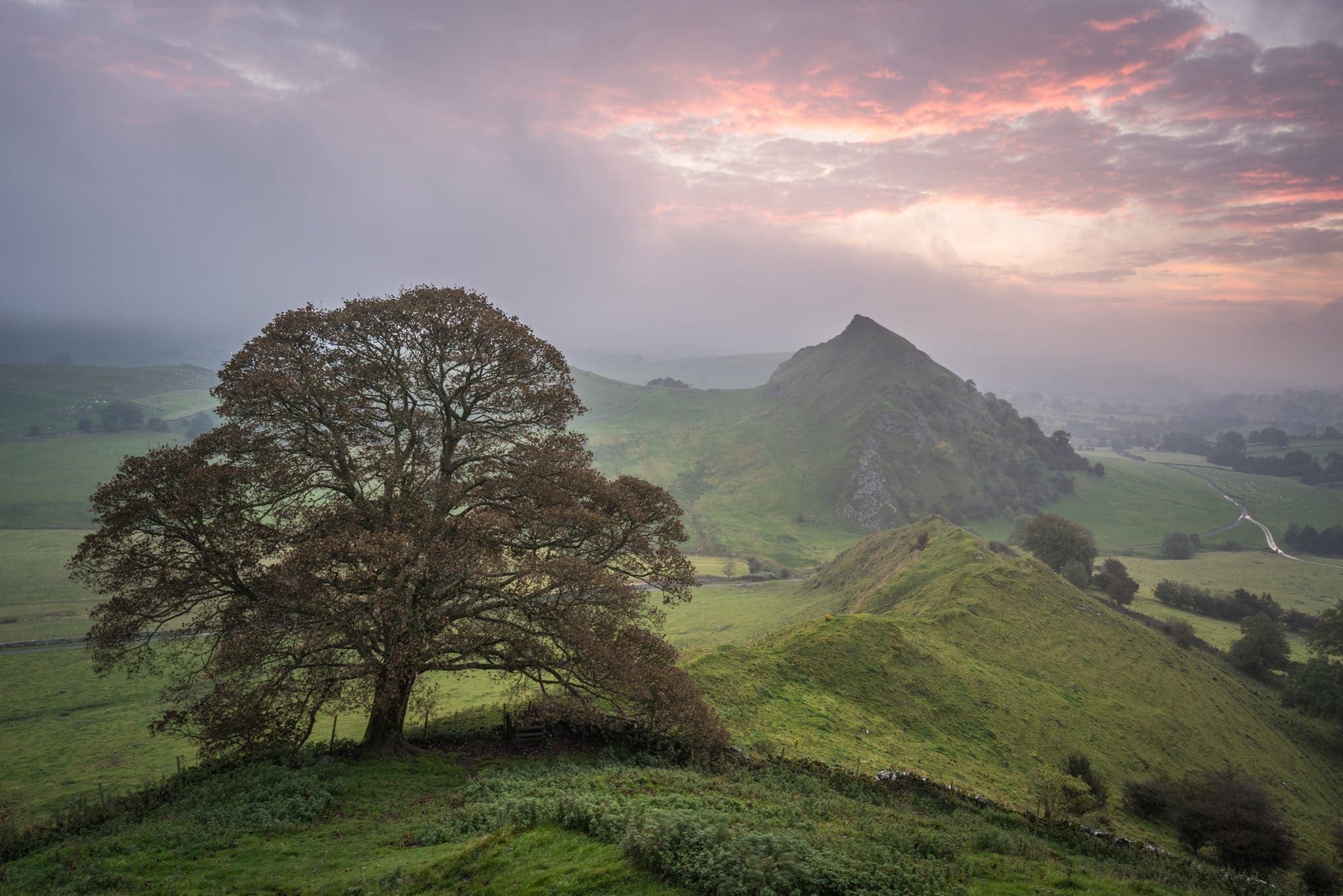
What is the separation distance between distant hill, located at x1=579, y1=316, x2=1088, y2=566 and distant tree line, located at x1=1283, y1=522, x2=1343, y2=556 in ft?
145

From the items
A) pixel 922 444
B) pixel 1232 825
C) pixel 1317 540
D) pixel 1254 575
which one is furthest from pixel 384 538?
pixel 1317 540

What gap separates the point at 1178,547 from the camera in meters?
119

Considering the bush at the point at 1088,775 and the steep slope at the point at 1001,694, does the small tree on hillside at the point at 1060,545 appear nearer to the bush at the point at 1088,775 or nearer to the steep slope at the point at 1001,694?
the steep slope at the point at 1001,694

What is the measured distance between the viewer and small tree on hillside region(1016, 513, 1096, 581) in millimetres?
76312

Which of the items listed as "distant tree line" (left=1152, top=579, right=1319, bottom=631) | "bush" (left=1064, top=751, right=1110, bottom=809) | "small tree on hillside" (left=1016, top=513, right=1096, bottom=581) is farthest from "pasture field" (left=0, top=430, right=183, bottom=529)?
"distant tree line" (left=1152, top=579, right=1319, bottom=631)

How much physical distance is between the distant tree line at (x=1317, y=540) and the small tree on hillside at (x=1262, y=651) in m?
111

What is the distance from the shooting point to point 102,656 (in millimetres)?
17531

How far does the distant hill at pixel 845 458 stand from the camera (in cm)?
13175

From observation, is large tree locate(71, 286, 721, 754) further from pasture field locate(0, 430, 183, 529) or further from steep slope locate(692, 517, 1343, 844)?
pasture field locate(0, 430, 183, 529)

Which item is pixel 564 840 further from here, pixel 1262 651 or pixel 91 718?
pixel 1262 651

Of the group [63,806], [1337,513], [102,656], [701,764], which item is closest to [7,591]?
[63,806]

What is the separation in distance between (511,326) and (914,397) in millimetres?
167183

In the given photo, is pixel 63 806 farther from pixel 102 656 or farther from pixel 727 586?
pixel 727 586

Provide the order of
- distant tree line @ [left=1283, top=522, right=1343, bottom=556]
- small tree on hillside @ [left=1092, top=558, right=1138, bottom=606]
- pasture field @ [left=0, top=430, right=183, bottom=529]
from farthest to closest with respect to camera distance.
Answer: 1. distant tree line @ [left=1283, top=522, right=1343, bottom=556]
2. pasture field @ [left=0, top=430, right=183, bottom=529]
3. small tree on hillside @ [left=1092, top=558, right=1138, bottom=606]
